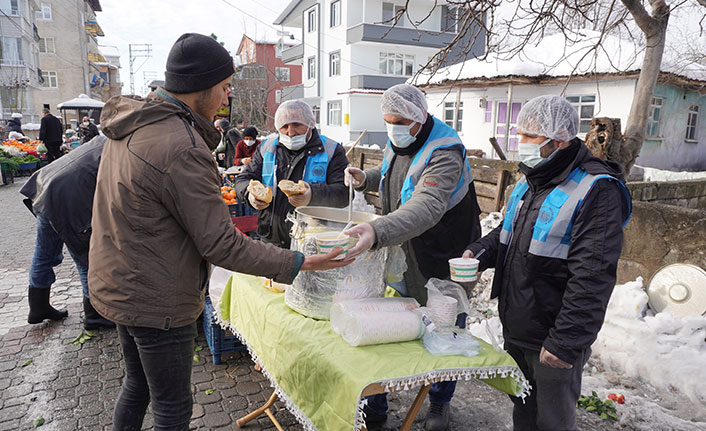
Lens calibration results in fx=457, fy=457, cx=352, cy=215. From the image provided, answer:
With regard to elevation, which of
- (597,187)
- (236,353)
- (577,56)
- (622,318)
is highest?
(577,56)

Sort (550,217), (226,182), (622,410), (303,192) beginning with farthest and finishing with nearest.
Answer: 1. (226,182)
2. (622,410)
3. (303,192)
4. (550,217)

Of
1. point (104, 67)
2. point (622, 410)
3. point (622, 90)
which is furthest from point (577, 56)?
point (104, 67)

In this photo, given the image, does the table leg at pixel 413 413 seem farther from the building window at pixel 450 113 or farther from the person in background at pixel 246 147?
the building window at pixel 450 113

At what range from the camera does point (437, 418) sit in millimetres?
3021

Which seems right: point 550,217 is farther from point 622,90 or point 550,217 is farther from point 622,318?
point 622,90

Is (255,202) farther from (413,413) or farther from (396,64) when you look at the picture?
(396,64)

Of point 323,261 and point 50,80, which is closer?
point 323,261

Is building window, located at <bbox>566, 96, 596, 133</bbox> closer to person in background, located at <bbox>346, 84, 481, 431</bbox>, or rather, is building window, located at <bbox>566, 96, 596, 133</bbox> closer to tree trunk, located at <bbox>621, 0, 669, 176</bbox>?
tree trunk, located at <bbox>621, 0, 669, 176</bbox>

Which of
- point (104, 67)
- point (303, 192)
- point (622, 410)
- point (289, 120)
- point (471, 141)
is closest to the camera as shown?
point (303, 192)

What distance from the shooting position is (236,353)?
13.5 ft

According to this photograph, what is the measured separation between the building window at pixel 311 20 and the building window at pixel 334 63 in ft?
10.1

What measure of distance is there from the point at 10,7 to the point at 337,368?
154 ft

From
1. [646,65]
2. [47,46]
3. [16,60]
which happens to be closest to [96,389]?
[646,65]

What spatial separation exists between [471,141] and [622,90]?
611cm
